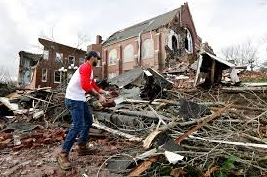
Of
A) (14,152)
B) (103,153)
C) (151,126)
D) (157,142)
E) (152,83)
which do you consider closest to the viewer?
(157,142)

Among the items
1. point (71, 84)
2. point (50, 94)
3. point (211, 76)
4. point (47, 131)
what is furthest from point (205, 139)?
point (50, 94)

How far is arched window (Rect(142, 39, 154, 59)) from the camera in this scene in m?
28.1

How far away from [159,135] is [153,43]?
24.4 meters

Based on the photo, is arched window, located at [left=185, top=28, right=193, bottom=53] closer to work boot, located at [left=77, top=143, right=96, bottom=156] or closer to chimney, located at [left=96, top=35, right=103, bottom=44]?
chimney, located at [left=96, top=35, right=103, bottom=44]

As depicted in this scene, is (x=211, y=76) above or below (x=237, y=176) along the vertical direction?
above

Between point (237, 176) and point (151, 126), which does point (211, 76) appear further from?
point (237, 176)

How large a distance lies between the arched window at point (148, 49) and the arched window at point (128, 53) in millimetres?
1923

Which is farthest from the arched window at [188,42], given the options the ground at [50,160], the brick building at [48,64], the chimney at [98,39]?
the ground at [50,160]

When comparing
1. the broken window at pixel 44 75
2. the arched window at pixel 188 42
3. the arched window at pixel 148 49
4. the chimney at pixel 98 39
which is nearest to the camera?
the arched window at pixel 148 49

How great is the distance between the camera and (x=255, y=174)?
134 inches

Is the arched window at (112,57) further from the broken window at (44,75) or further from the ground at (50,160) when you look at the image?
the ground at (50,160)

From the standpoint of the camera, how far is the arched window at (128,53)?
1200 inches

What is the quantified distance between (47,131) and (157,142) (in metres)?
3.58

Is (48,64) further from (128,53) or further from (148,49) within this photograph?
(148,49)
